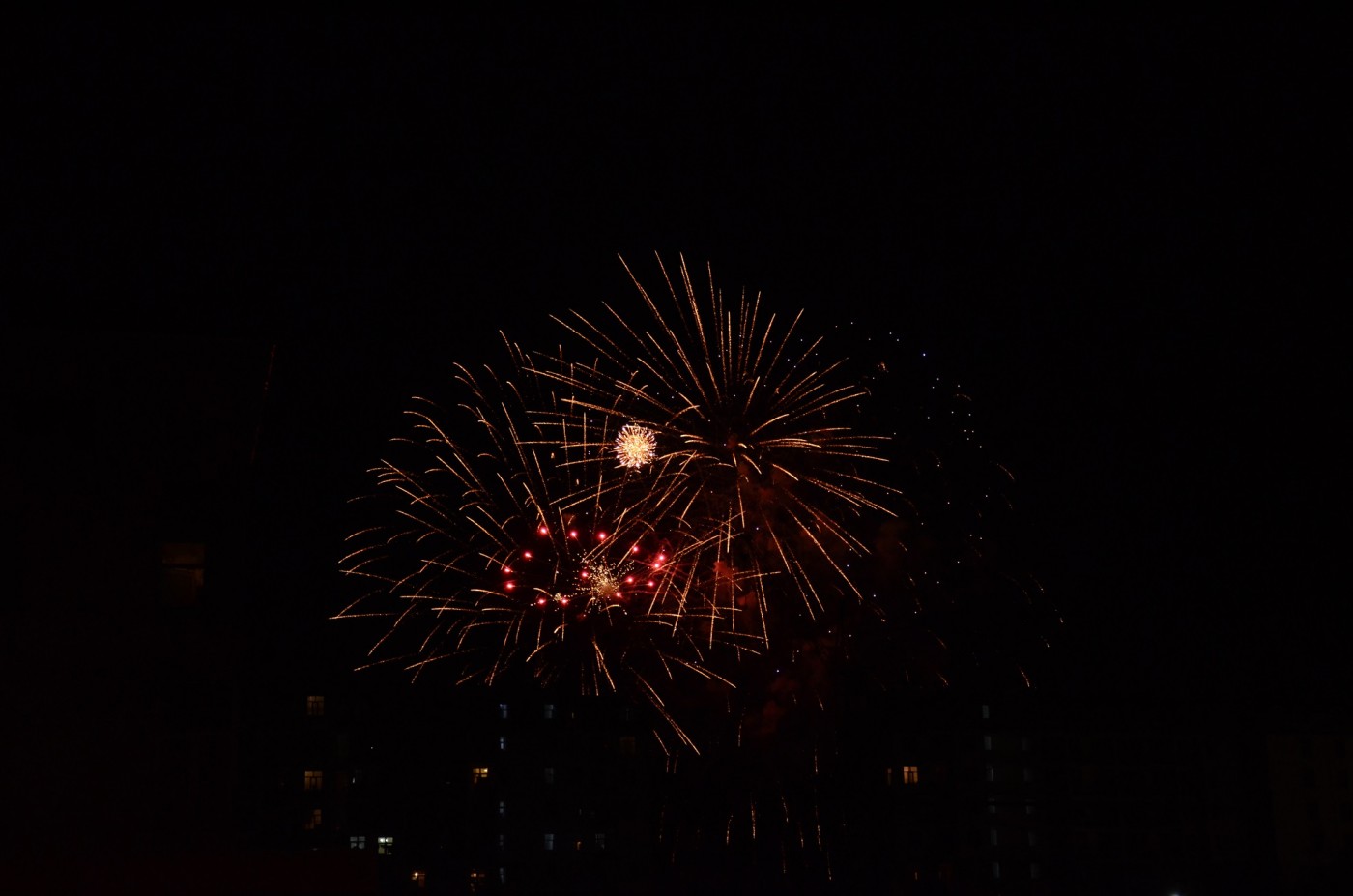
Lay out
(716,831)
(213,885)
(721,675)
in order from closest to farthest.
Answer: (213,885) → (721,675) → (716,831)

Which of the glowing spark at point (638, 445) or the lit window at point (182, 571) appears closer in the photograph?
the glowing spark at point (638, 445)

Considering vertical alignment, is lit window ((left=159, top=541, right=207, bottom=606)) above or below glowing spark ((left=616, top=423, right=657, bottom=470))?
below

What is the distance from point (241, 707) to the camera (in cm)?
1823

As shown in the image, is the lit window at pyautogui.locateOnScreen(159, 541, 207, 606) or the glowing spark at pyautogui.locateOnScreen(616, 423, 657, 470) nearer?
the glowing spark at pyautogui.locateOnScreen(616, 423, 657, 470)

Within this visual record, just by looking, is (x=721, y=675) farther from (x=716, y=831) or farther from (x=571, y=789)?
(x=571, y=789)

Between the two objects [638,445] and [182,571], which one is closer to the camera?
[638,445]

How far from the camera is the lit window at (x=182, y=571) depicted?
57.1 feet

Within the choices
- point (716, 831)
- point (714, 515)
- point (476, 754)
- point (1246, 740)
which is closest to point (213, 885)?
point (714, 515)

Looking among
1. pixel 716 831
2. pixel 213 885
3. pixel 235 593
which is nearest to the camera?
pixel 213 885

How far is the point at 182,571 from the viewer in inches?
689

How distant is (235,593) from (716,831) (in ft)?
31.5

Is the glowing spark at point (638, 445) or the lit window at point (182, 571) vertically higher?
the glowing spark at point (638, 445)

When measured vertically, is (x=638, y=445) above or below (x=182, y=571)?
above

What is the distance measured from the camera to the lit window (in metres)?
17.4
